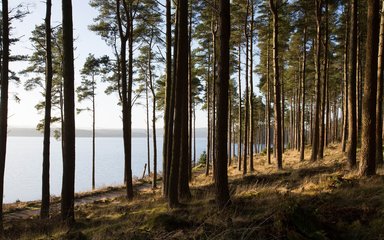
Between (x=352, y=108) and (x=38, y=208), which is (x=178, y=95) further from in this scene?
(x=38, y=208)

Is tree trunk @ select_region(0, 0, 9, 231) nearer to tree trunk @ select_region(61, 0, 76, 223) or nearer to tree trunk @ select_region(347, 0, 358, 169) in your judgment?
tree trunk @ select_region(61, 0, 76, 223)

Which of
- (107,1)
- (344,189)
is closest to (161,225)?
(344,189)

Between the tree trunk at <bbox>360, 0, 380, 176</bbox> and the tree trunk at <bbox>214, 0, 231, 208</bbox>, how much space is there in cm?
420

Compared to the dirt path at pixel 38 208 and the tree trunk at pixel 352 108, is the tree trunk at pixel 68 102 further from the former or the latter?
the tree trunk at pixel 352 108

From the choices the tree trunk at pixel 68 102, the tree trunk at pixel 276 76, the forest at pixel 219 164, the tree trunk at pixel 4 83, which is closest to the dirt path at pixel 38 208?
the forest at pixel 219 164

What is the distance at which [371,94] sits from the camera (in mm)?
8438

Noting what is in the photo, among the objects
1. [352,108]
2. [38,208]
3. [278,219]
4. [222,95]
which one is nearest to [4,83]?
[222,95]

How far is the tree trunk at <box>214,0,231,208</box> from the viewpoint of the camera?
22.6 feet

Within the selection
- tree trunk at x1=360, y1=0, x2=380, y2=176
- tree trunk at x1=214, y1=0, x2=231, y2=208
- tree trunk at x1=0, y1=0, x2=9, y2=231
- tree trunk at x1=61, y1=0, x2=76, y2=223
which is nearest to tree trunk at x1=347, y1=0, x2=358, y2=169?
tree trunk at x1=360, y1=0, x2=380, y2=176

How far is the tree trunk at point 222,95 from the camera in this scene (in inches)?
272

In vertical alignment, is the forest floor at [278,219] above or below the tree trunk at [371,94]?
below

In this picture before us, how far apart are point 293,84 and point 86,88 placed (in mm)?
20026

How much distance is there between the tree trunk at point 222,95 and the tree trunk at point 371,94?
4.20 m

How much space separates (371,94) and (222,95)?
4.39 meters
